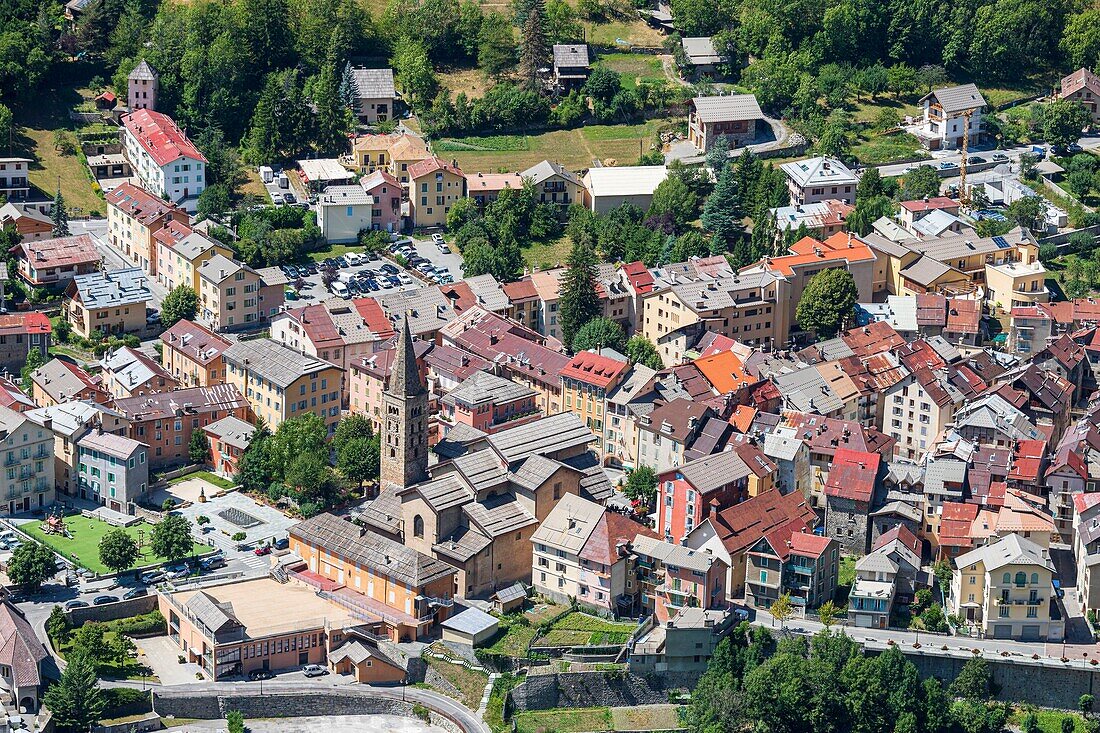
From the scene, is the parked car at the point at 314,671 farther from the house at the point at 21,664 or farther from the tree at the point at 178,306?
the tree at the point at 178,306

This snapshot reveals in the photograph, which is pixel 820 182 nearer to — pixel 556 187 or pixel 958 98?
pixel 556 187

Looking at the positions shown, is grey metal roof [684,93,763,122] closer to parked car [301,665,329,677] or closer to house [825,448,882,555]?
house [825,448,882,555]

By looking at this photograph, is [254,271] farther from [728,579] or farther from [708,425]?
[728,579]

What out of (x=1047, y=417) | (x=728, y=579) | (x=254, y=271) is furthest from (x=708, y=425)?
(x=254, y=271)

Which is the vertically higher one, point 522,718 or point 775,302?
point 775,302

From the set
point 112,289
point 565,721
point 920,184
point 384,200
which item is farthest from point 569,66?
point 565,721

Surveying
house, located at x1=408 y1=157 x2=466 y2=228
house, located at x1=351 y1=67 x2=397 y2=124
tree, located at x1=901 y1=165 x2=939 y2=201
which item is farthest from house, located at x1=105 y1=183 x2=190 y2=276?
tree, located at x1=901 y1=165 x2=939 y2=201
